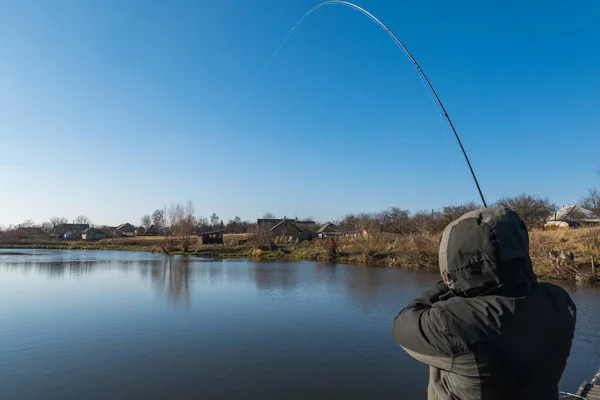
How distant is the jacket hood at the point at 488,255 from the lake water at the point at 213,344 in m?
5.49

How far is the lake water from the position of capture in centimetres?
671

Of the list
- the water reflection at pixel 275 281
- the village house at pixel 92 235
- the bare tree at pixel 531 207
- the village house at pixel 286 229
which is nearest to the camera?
the water reflection at pixel 275 281

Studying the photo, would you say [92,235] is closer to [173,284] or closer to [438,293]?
[173,284]

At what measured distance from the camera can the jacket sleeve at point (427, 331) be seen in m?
1.62

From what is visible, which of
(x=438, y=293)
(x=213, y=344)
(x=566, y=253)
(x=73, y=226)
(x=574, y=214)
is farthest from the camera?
(x=73, y=226)

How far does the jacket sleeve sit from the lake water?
5.26 metres

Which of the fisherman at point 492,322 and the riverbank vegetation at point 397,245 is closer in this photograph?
the fisherman at point 492,322

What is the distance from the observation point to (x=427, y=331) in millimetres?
1667

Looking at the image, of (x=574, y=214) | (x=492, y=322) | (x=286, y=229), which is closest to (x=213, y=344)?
(x=492, y=322)

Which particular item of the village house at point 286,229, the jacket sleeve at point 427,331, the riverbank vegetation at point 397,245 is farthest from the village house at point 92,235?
the jacket sleeve at point 427,331

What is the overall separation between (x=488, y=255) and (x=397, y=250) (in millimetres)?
32179

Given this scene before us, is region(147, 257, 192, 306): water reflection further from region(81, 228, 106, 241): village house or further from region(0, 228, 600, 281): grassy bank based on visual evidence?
region(81, 228, 106, 241): village house

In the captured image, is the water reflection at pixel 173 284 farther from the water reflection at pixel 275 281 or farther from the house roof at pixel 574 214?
the house roof at pixel 574 214

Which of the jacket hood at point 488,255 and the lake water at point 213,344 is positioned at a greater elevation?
the jacket hood at point 488,255
